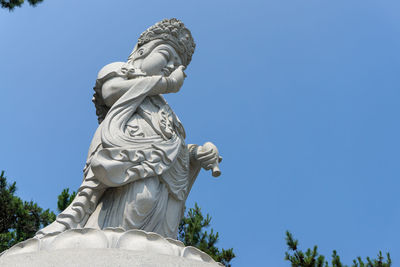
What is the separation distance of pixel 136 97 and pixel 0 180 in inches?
227

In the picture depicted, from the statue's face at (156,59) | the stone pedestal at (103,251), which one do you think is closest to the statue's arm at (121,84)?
the statue's face at (156,59)

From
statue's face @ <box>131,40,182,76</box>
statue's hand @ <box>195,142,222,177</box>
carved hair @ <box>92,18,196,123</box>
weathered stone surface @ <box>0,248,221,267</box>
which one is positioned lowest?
weathered stone surface @ <box>0,248,221,267</box>

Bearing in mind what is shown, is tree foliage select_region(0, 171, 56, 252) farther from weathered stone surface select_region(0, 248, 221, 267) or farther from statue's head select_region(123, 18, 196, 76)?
weathered stone surface select_region(0, 248, 221, 267)

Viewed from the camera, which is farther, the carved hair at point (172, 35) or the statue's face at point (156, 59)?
the carved hair at point (172, 35)

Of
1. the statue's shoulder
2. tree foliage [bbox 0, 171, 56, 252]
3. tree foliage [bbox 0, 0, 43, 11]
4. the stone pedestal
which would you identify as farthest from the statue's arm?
tree foliage [bbox 0, 171, 56, 252]

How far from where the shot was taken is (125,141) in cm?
452

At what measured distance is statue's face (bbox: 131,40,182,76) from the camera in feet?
18.2

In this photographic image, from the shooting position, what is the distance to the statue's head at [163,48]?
5590 mm

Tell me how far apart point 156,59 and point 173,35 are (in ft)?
1.39

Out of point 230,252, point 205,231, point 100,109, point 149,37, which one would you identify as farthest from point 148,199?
point 205,231

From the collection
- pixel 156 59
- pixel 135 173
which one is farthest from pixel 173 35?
pixel 135 173

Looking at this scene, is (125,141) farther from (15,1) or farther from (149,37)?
(15,1)

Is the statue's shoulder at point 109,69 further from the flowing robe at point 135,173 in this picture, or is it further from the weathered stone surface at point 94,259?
the weathered stone surface at point 94,259

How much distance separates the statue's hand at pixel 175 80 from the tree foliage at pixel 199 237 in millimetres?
4479
